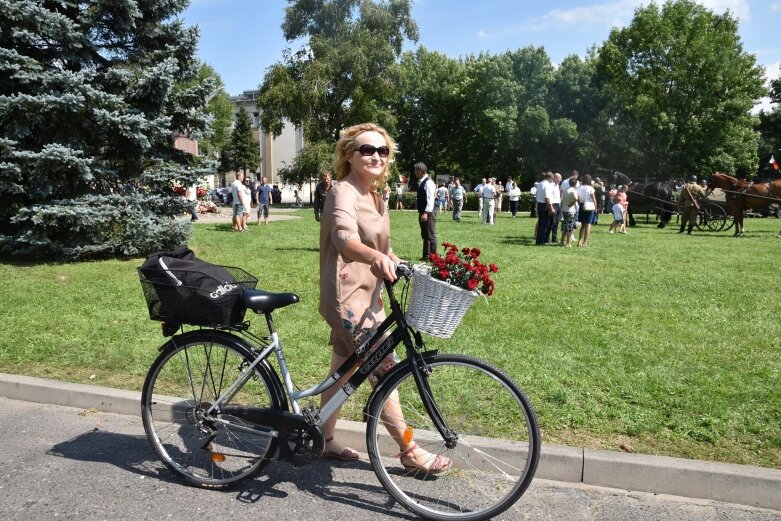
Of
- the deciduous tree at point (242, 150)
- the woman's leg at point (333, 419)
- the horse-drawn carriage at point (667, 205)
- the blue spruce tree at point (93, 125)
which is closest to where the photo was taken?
the woman's leg at point (333, 419)

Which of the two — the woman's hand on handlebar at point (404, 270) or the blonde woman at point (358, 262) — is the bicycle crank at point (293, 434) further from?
the woman's hand on handlebar at point (404, 270)

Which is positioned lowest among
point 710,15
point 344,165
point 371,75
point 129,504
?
point 129,504

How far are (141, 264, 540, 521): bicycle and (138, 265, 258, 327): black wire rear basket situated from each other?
0.35 feet

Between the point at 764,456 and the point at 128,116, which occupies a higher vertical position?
the point at 128,116

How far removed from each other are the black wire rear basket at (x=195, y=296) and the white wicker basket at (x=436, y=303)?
40.6 inches

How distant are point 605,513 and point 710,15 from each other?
51.0 meters

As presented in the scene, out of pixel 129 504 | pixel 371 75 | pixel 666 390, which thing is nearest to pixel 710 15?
pixel 371 75

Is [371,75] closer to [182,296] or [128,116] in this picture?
[128,116]

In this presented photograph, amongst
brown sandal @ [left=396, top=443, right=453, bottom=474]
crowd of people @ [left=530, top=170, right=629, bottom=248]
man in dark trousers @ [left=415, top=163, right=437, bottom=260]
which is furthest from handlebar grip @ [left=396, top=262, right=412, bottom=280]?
crowd of people @ [left=530, top=170, right=629, bottom=248]

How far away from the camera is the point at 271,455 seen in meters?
3.59

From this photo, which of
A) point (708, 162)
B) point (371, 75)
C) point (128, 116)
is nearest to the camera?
point (128, 116)

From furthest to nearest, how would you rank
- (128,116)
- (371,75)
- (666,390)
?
(371,75), (128,116), (666,390)

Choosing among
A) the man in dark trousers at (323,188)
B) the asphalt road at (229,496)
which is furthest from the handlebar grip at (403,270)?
the man in dark trousers at (323,188)

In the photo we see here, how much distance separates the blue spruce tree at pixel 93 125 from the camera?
1074cm
